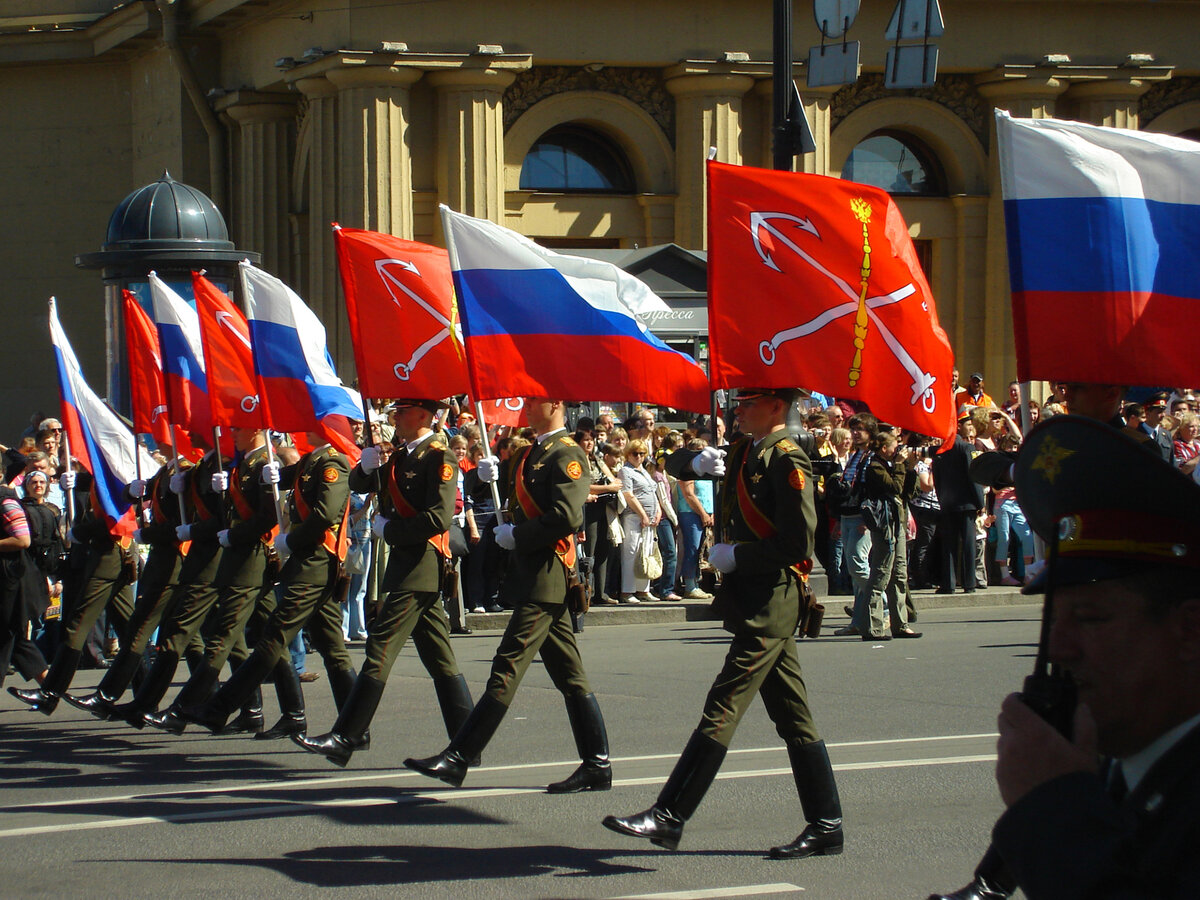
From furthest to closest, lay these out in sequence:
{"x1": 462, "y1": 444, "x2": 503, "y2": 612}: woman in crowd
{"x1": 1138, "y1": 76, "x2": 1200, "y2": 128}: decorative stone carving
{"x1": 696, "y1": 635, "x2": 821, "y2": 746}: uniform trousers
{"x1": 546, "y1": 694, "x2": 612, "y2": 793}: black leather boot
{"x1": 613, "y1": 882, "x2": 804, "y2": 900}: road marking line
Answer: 1. {"x1": 1138, "y1": 76, "x2": 1200, "y2": 128}: decorative stone carving
2. {"x1": 462, "y1": 444, "x2": 503, "y2": 612}: woman in crowd
3. {"x1": 546, "y1": 694, "x2": 612, "y2": 793}: black leather boot
4. {"x1": 696, "y1": 635, "x2": 821, "y2": 746}: uniform trousers
5. {"x1": 613, "y1": 882, "x2": 804, "y2": 900}: road marking line

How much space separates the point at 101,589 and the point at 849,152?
19717 mm

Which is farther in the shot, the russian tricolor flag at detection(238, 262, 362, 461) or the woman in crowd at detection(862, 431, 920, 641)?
the woman in crowd at detection(862, 431, 920, 641)

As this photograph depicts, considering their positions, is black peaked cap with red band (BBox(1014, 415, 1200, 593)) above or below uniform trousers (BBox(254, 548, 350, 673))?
above

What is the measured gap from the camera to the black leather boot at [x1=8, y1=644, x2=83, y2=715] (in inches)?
396

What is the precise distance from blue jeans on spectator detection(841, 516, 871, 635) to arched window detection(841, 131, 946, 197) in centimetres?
1508

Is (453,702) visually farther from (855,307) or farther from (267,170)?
(267,170)

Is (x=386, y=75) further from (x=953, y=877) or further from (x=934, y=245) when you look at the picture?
(x=953, y=877)

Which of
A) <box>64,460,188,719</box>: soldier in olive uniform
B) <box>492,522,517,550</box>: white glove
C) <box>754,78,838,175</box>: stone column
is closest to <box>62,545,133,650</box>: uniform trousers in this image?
<box>64,460,188,719</box>: soldier in olive uniform

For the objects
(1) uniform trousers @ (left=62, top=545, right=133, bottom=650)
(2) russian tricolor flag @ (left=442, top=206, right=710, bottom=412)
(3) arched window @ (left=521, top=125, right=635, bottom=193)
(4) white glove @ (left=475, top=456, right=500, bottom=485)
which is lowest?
(1) uniform trousers @ (left=62, top=545, right=133, bottom=650)

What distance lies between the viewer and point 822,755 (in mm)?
6387

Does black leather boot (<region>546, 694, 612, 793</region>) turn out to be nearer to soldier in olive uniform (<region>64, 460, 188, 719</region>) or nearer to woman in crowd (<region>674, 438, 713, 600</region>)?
soldier in olive uniform (<region>64, 460, 188, 719</region>)

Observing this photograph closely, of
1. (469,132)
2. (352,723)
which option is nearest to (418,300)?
(352,723)

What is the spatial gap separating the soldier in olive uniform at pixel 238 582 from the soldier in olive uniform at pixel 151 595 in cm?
43

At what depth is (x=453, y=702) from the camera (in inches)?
321
